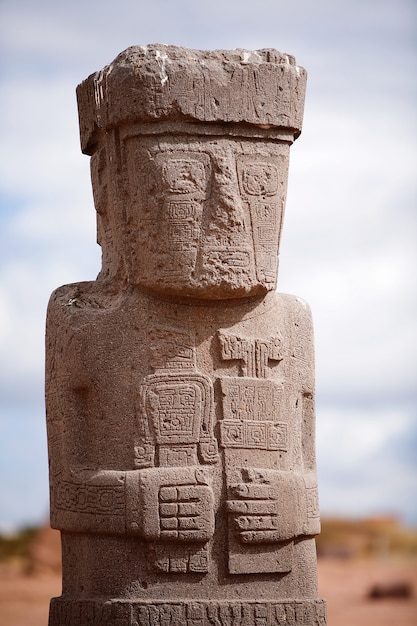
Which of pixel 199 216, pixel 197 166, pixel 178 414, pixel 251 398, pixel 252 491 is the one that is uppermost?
pixel 197 166

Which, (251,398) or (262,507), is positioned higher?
(251,398)

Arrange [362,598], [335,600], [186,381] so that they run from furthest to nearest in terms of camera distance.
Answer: [362,598], [335,600], [186,381]

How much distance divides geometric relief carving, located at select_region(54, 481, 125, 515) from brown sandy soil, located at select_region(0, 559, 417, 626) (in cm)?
986

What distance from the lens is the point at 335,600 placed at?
22.1 meters

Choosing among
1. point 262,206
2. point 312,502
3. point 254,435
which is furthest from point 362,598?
point 262,206

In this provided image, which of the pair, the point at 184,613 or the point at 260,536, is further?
the point at 260,536

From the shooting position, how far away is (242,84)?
820 cm

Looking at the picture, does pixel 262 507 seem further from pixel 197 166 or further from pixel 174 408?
pixel 197 166

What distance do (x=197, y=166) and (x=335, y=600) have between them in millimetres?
15474

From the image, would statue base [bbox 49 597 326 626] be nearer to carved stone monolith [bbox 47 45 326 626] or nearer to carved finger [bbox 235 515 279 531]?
carved stone monolith [bbox 47 45 326 626]

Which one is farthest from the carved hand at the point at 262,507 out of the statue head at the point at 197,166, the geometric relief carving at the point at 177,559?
the statue head at the point at 197,166

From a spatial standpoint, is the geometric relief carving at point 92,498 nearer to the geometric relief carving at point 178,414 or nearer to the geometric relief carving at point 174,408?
the geometric relief carving at point 174,408

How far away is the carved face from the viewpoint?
317 inches

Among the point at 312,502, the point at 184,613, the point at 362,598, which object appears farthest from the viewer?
the point at 362,598
